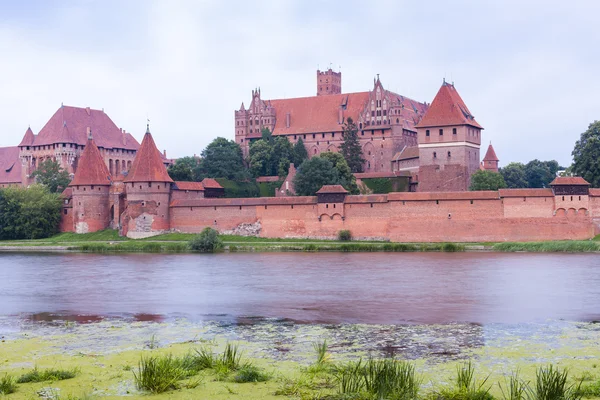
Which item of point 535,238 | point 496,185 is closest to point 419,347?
point 535,238

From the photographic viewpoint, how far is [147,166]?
37.4 m

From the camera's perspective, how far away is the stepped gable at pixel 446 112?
139 feet

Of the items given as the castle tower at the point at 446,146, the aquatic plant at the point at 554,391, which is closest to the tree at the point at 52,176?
the castle tower at the point at 446,146

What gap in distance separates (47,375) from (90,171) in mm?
31207

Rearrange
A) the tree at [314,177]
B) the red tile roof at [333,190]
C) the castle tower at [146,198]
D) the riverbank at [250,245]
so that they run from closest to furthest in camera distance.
Result: 1. the riverbank at [250,245]
2. the red tile roof at [333,190]
3. the castle tower at [146,198]
4. the tree at [314,177]

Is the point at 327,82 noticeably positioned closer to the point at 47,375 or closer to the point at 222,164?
the point at 222,164

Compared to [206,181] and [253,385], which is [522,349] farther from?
[206,181]

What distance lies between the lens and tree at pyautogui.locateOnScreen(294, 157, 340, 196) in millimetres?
39812

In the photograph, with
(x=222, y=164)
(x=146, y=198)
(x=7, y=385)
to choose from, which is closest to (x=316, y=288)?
(x=7, y=385)

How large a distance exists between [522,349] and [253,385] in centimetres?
392

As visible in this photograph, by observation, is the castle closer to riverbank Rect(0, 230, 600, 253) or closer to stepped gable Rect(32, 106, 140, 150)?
stepped gable Rect(32, 106, 140, 150)

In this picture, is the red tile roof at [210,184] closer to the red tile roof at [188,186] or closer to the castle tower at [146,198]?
the red tile roof at [188,186]

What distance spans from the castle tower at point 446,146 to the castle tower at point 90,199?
647 inches

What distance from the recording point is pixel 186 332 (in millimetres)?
12609
